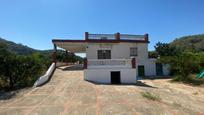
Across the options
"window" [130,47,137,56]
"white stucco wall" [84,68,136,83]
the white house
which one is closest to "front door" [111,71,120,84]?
the white house

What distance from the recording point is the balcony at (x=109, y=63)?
49.0 ft

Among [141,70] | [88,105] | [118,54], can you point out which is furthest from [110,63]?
[141,70]

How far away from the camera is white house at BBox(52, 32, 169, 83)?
15.2 metres

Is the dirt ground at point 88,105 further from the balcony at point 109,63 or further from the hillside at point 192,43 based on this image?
the hillside at point 192,43

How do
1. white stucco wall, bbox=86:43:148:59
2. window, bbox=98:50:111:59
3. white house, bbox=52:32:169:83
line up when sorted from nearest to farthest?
white house, bbox=52:32:169:83
white stucco wall, bbox=86:43:148:59
window, bbox=98:50:111:59

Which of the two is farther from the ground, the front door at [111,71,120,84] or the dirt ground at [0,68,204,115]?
the front door at [111,71,120,84]

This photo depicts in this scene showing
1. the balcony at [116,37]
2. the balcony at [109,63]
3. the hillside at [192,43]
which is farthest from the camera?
the hillside at [192,43]

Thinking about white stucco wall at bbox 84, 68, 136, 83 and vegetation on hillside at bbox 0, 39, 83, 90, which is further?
white stucco wall at bbox 84, 68, 136, 83

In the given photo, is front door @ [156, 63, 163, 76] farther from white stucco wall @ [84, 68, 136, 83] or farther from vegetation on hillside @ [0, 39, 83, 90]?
vegetation on hillside @ [0, 39, 83, 90]

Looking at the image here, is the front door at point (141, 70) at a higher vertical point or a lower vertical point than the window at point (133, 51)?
lower

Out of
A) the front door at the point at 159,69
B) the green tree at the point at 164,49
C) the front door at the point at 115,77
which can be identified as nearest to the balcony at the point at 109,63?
the front door at the point at 115,77

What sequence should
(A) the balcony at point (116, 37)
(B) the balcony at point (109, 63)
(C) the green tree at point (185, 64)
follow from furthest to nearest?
1. (A) the balcony at point (116, 37)
2. (C) the green tree at point (185, 64)
3. (B) the balcony at point (109, 63)

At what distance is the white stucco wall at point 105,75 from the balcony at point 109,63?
0.39 m

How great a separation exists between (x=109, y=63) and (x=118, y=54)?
583 centimetres
